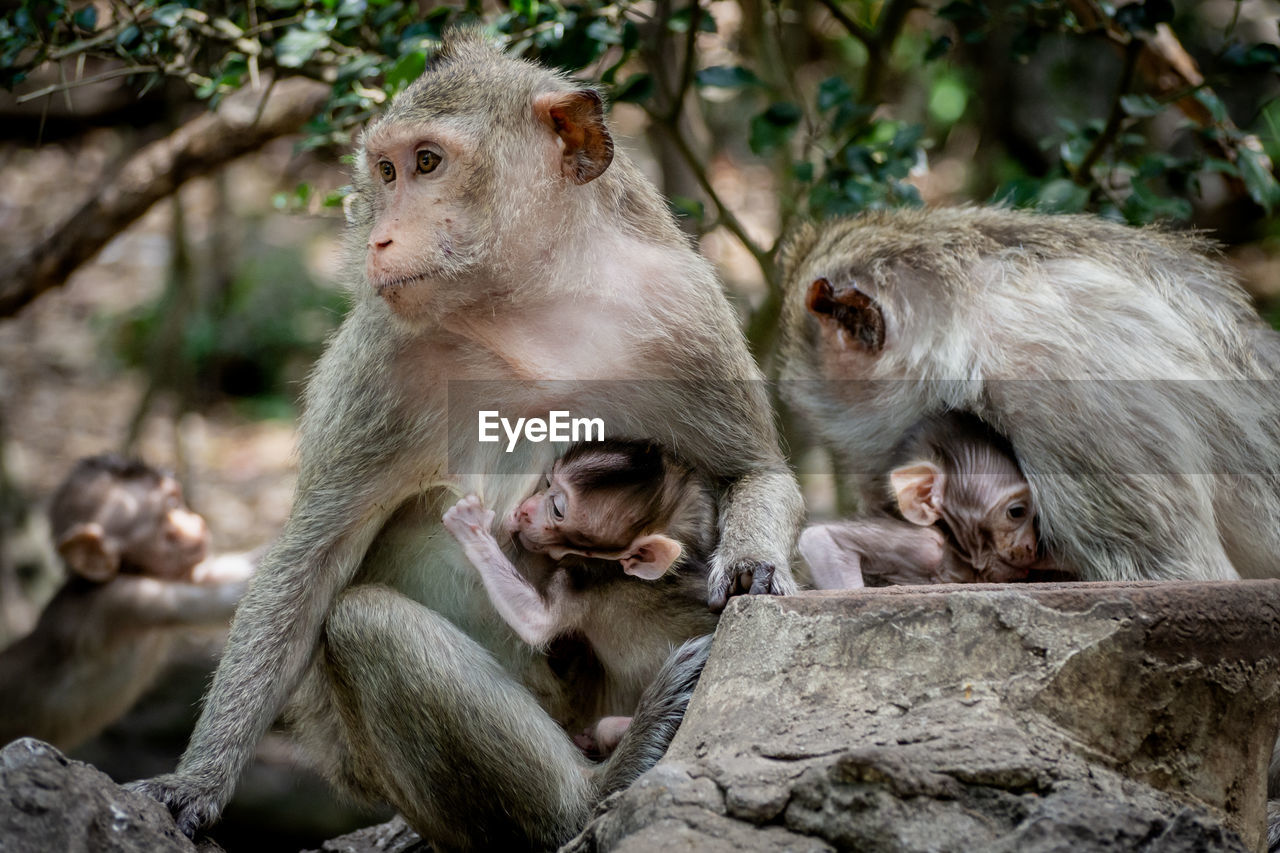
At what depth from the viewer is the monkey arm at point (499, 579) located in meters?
3.87

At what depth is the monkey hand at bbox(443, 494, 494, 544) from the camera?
3.92 m

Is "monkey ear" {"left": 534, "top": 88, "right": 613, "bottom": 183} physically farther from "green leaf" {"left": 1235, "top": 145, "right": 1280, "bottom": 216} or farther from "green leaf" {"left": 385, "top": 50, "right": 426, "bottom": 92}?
"green leaf" {"left": 1235, "top": 145, "right": 1280, "bottom": 216}

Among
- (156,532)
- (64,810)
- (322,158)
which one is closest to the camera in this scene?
(64,810)

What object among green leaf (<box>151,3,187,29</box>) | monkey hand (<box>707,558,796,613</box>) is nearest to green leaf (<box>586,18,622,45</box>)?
green leaf (<box>151,3,187,29</box>)

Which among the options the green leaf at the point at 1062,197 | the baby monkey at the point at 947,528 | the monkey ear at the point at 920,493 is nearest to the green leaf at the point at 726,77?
the green leaf at the point at 1062,197

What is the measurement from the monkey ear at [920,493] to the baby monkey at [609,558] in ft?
2.25

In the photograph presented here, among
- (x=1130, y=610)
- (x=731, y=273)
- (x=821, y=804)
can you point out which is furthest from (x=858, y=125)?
(x=731, y=273)

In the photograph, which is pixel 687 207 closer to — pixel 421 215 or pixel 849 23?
pixel 849 23

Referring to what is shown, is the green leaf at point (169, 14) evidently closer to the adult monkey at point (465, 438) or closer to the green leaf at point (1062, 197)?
the adult monkey at point (465, 438)

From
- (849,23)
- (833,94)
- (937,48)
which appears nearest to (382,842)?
(833,94)

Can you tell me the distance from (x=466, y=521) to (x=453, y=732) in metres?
0.61

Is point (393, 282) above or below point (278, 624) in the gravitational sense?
above

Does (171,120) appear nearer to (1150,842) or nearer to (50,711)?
(50,711)

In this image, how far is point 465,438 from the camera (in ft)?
13.6
